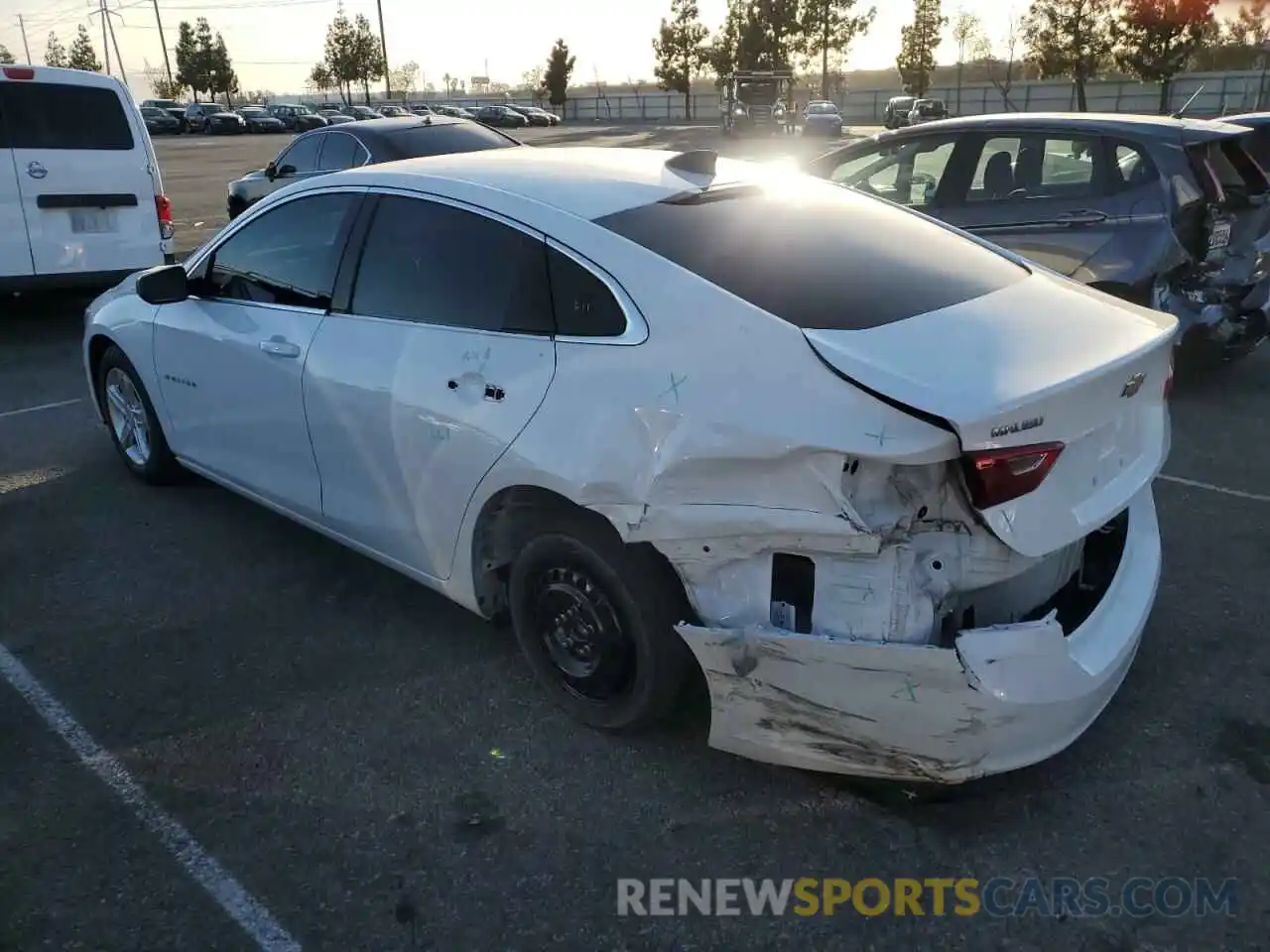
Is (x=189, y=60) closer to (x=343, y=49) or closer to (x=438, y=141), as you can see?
(x=343, y=49)

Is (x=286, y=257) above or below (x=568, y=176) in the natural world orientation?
below

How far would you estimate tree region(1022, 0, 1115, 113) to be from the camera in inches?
1544

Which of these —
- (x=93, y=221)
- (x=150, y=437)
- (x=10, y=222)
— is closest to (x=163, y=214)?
(x=93, y=221)

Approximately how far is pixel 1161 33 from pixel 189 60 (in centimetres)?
7447

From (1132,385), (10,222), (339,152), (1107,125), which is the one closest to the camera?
(1132,385)

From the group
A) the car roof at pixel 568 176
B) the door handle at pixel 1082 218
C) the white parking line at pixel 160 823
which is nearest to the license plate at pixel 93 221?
the car roof at pixel 568 176

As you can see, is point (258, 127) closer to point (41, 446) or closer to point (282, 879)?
point (41, 446)

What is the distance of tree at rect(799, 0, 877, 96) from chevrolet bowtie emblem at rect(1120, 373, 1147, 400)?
62091 mm

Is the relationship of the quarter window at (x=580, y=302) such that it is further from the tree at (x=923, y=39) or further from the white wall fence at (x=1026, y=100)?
the tree at (x=923, y=39)

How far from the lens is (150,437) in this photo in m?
5.21

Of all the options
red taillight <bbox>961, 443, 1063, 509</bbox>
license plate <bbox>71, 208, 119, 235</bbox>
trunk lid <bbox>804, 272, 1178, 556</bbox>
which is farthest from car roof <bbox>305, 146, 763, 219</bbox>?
license plate <bbox>71, 208, 119, 235</bbox>

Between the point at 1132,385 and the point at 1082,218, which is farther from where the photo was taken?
the point at 1082,218

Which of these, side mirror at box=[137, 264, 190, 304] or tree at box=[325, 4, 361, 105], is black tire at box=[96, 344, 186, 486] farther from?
tree at box=[325, 4, 361, 105]

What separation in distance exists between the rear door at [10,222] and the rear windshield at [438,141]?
3.36 m
